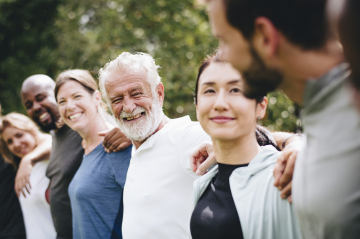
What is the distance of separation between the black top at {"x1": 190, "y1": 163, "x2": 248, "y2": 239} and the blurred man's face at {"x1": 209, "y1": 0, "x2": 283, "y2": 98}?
61cm

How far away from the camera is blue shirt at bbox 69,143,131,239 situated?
2.41m

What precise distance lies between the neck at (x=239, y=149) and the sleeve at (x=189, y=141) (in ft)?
1.49

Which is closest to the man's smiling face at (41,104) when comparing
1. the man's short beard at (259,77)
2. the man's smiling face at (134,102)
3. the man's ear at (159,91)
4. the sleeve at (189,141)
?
the man's smiling face at (134,102)

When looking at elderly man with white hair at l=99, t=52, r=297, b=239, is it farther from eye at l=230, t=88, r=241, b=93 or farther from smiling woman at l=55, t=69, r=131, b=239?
eye at l=230, t=88, r=241, b=93

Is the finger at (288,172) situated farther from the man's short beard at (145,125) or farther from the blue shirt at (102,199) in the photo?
the blue shirt at (102,199)

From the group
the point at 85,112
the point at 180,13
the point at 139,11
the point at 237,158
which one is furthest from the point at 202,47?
the point at 237,158

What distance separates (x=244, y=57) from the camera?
0.98m

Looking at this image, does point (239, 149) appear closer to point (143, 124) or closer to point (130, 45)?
point (143, 124)

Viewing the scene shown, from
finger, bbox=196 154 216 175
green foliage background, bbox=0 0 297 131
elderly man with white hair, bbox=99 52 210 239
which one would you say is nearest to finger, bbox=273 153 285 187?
finger, bbox=196 154 216 175

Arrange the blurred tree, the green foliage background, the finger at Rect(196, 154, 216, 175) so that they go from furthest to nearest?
the blurred tree < the green foliage background < the finger at Rect(196, 154, 216, 175)

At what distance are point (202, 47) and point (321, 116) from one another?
648 cm

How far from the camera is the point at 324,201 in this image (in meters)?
0.82

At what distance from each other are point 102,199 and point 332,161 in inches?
77.0

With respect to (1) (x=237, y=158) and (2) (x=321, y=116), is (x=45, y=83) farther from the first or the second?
(2) (x=321, y=116)
